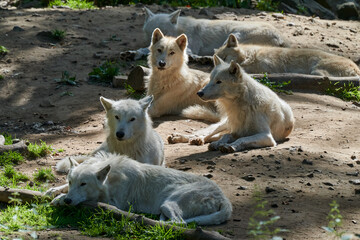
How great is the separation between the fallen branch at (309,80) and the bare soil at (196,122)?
0.94ft

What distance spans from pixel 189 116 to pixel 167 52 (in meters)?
1.18

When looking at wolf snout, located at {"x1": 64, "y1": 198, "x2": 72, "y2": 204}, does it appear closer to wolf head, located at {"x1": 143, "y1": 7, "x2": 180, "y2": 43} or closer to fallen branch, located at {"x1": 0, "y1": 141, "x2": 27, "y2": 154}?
fallen branch, located at {"x1": 0, "y1": 141, "x2": 27, "y2": 154}

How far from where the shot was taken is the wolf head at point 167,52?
30.8 ft

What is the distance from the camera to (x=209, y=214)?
15.6 feet

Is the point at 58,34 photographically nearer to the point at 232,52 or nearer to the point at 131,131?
the point at 232,52

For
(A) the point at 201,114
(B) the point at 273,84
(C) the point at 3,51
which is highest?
(B) the point at 273,84

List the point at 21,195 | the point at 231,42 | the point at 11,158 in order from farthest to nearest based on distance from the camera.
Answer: the point at 231,42 < the point at 11,158 < the point at 21,195

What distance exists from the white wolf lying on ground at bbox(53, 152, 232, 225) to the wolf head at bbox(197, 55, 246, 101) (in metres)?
2.26

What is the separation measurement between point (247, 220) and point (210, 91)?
2851mm

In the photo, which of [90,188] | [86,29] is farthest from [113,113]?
[86,29]

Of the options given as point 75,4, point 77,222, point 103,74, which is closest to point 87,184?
point 77,222

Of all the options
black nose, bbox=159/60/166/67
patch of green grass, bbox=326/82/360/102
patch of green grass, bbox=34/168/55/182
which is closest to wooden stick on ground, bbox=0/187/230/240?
patch of green grass, bbox=34/168/55/182

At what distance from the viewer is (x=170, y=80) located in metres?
9.65

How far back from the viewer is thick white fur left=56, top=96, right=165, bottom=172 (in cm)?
593
